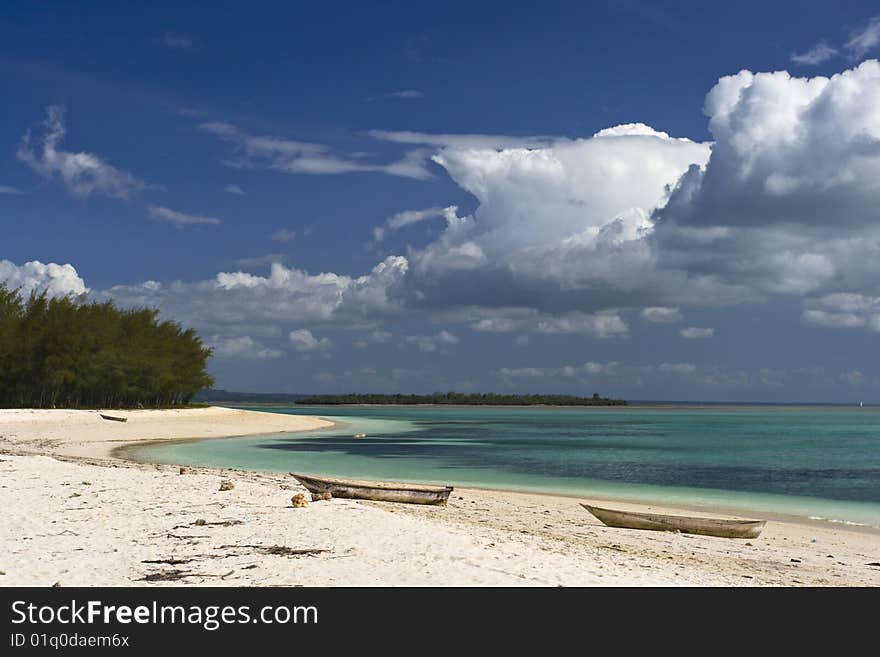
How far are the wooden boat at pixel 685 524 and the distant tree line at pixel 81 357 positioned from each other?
65.1m

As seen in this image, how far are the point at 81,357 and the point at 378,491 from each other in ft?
207

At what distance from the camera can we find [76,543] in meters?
12.6

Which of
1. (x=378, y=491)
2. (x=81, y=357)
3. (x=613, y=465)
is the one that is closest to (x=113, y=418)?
(x=81, y=357)

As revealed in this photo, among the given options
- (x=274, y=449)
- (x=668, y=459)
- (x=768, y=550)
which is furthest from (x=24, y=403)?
(x=768, y=550)

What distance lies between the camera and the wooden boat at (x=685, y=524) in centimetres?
1770

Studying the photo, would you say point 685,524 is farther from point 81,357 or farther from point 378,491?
point 81,357

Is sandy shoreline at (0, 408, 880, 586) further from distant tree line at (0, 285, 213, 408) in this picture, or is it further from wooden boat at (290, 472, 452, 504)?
distant tree line at (0, 285, 213, 408)

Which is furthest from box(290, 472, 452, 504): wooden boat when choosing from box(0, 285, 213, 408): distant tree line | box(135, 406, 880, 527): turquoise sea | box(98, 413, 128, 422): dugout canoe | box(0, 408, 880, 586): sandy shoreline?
box(0, 285, 213, 408): distant tree line

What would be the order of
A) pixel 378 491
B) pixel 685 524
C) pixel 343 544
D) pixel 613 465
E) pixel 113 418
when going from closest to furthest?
pixel 343 544
pixel 685 524
pixel 378 491
pixel 613 465
pixel 113 418

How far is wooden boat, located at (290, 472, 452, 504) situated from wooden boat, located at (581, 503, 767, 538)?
426cm

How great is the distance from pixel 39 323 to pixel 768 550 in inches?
2861

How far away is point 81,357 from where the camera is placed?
72.7 meters
